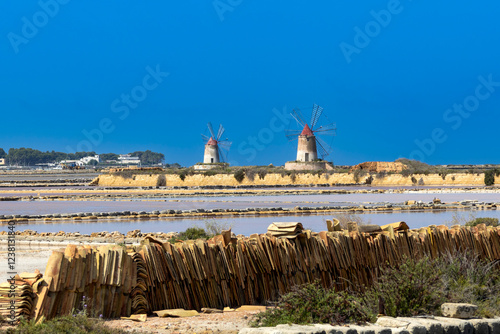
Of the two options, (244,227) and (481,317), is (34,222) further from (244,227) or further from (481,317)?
(481,317)

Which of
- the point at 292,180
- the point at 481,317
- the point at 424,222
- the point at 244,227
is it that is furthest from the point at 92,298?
the point at 292,180

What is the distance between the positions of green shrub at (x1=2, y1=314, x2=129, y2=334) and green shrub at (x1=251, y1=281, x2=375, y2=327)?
1.12 metres

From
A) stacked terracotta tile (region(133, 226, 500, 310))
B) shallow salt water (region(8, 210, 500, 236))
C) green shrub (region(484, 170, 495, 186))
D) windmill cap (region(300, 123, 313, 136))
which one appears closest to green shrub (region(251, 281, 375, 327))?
stacked terracotta tile (region(133, 226, 500, 310))

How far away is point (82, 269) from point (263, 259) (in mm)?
1783

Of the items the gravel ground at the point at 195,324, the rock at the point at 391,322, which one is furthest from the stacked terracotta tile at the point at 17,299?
the rock at the point at 391,322

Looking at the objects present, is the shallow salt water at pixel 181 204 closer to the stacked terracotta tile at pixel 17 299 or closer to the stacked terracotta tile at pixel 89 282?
the stacked terracotta tile at pixel 89 282

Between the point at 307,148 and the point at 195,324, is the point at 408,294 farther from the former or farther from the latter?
the point at 307,148

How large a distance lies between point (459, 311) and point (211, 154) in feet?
189

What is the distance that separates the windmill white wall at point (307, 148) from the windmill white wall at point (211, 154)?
1221 centimetres

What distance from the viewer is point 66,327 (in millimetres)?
4605

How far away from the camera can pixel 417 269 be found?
Result: 5.62 m

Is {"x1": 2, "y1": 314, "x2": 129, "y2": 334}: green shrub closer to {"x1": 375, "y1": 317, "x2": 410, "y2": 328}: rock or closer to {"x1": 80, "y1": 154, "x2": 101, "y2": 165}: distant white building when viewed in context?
{"x1": 375, "y1": 317, "x2": 410, "y2": 328}: rock

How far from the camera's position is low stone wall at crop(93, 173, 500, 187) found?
4261 centimetres

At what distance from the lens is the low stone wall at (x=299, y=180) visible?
42606mm
